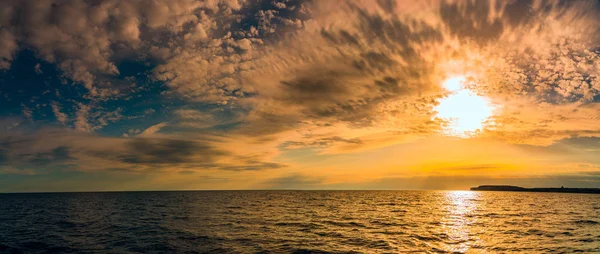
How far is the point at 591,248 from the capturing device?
2736 centimetres

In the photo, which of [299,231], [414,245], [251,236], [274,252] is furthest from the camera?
[299,231]

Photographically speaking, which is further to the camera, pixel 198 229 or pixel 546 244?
pixel 198 229

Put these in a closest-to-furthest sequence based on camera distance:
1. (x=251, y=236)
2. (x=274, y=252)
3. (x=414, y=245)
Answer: (x=274, y=252) → (x=414, y=245) → (x=251, y=236)

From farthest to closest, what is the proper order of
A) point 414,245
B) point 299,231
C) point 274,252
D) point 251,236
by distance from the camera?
point 299,231 → point 251,236 → point 414,245 → point 274,252

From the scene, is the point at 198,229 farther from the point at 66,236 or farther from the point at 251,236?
the point at 66,236

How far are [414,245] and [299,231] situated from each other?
44.6 ft

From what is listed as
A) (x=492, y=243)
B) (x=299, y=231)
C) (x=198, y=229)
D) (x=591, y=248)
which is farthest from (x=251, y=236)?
(x=591, y=248)

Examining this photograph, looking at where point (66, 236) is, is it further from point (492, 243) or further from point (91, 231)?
point (492, 243)

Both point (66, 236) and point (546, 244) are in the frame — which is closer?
point (546, 244)

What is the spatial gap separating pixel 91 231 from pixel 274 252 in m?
28.0

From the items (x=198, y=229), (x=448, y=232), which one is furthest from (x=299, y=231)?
(x=448, y=232)

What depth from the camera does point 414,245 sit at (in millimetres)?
29172

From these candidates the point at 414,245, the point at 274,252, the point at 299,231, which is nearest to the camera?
the point at 274,252

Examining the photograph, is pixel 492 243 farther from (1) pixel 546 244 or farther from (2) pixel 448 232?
(2) pixel 448 232
